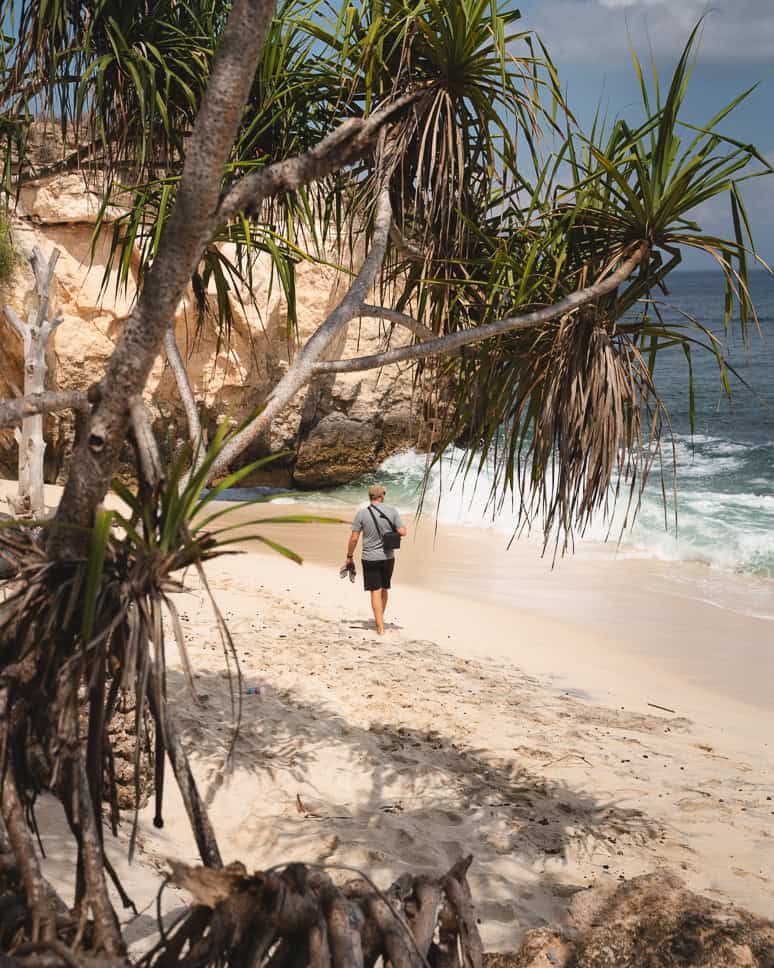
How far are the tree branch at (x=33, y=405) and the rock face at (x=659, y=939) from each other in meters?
2.12

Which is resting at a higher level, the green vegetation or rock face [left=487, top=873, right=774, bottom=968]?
the green vegetation

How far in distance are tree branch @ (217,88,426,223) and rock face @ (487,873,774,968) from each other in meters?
2.36

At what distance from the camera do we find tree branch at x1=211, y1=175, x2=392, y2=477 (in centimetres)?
261

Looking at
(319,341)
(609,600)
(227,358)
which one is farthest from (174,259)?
(227,358)

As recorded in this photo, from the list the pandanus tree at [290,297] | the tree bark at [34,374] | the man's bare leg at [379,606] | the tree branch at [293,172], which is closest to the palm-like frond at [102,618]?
the pandanus tree at [290,297]

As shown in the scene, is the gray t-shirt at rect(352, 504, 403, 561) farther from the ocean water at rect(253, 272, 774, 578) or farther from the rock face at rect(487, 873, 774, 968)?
the rock face at rect(487, 873, 774, 968)

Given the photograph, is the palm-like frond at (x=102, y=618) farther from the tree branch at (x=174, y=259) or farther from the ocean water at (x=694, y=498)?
the ocean water at (x=694, y=498)

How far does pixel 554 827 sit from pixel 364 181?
3090 mm

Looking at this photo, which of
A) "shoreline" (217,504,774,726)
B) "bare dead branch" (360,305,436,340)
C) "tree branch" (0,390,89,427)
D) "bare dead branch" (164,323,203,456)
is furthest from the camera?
"shoreline" (217,504,774,726)

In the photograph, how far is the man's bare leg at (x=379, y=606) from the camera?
724 cm

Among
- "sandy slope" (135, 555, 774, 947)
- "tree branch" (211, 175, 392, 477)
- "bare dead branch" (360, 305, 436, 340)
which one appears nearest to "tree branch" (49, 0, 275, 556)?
"tree branch" (211, 175, 392, 477)

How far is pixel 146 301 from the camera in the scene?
5.87 ft

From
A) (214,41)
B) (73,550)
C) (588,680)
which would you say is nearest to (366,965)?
(73,550)

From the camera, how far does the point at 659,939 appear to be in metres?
2.70
